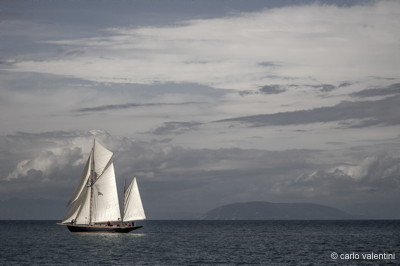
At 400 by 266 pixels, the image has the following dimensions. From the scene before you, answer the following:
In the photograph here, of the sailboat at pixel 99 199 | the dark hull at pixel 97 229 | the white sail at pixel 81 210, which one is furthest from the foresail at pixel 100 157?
the dark hull at pixel 97 229

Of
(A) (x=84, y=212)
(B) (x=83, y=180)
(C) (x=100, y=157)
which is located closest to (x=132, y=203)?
(A) (x=84, y=212)

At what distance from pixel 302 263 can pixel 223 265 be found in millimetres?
10553

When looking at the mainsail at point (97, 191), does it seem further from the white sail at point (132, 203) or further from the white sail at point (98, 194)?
the white sail at point (132, 203)

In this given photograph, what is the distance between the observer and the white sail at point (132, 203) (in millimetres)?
130875

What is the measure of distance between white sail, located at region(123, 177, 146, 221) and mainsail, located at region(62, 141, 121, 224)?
336cm

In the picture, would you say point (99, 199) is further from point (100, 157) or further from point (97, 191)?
point (100, 157)

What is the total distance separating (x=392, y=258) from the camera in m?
82.2

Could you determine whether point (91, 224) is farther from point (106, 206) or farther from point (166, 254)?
point (166, 254)

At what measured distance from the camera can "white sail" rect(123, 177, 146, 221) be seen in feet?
429

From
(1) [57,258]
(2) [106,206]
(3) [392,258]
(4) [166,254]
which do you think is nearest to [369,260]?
(3) [392,258]

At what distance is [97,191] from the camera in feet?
424

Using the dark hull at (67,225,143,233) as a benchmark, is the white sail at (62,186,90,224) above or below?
above

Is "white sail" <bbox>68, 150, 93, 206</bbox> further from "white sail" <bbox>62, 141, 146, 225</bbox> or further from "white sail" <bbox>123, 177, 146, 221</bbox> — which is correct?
"white sail" <bbox>123, 177, 146, 221</bbox>

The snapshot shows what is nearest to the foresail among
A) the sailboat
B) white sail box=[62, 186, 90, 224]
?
the sailboat
